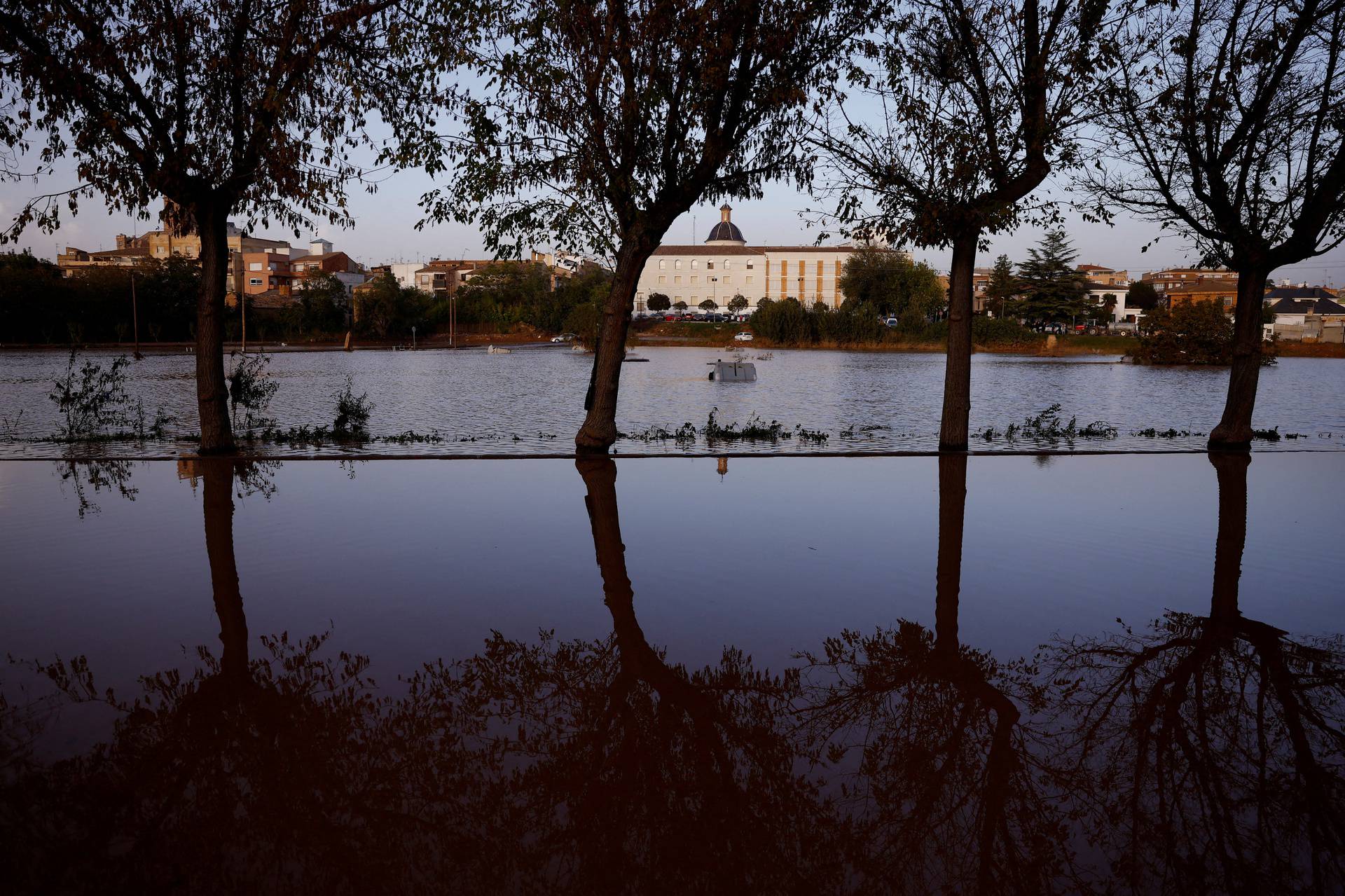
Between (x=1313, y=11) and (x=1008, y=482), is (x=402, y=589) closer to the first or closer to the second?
(x=1008, y=482)

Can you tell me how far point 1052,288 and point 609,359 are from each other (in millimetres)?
70871

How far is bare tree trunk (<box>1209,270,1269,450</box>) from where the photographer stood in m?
13.9

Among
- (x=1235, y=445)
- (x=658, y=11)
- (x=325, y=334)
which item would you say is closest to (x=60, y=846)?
(x=658, y=11)

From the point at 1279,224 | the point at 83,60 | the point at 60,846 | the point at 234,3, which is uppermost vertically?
the point at 234,3

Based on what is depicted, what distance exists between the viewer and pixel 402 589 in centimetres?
616

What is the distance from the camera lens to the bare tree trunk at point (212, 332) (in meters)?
12.0

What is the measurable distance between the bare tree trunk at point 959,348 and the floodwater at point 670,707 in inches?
190

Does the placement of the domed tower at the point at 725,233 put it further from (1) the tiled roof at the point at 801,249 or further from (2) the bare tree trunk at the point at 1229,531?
(2) the bare tree trunk at the point at 1229,531

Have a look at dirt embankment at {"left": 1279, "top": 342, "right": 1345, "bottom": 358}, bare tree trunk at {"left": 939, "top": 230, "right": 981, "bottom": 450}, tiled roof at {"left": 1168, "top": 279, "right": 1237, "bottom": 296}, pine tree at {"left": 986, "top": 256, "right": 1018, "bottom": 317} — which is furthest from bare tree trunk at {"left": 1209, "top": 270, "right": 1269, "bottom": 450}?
tiled roof at {"left": 1168, "top": 279, "right": 1237, "bottom": 296}

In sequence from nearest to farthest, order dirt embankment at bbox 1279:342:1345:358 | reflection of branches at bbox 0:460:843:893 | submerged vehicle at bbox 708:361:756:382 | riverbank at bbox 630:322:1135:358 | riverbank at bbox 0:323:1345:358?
reflection of branches at bbox 0:460:843:893 → submerged vehicle at bbox 708:361:756:382 → dirt embankment at bbox 1279:342:1345:358 → riverbank at bbox 0:323:1345:358 → riverbank at bbox 630:322:1135:358

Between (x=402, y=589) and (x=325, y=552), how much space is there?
4.48ft

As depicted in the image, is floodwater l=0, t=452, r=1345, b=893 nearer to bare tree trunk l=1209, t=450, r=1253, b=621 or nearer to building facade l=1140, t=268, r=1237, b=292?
bare tree trunk l=1209, t=450, r=1253, b=621

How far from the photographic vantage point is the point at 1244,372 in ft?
45.8

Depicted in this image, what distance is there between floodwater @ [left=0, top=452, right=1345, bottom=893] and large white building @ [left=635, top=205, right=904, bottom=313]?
108 meters
